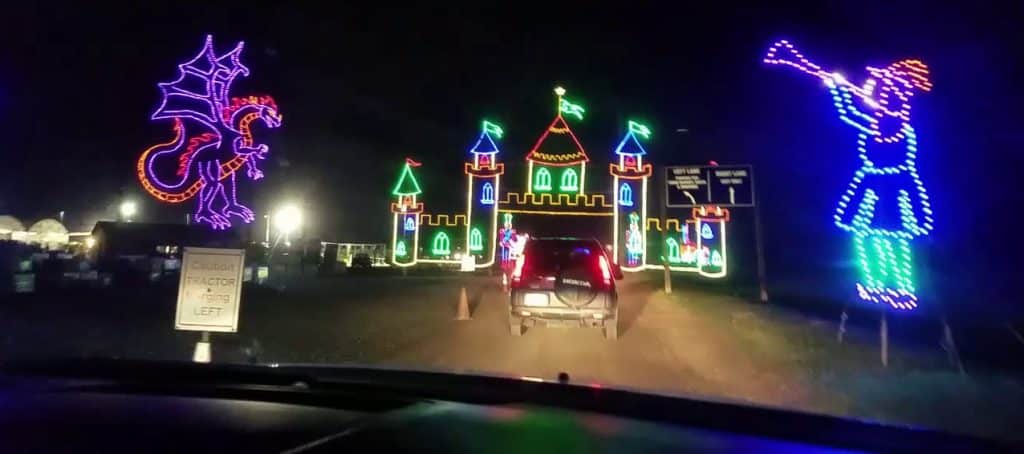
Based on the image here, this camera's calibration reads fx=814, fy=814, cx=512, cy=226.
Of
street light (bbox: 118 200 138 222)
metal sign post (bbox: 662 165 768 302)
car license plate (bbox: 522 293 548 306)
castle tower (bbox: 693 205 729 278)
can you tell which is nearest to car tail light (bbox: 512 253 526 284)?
car license plate (bbox: 522 293 548 306)

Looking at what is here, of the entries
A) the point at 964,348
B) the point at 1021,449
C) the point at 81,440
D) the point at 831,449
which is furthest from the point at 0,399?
the point at 964,348

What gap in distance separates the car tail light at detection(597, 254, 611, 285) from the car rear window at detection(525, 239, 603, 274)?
90 mm

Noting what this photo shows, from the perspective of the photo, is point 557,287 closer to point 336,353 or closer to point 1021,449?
point 336,353

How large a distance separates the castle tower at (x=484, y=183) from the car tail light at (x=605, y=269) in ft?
102

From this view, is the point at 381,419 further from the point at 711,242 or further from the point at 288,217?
the point at 711,242

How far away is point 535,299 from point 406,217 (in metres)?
32.4

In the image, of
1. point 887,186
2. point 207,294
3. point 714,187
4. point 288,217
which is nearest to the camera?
point 207,294

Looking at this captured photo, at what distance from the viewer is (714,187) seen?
83.1 feet

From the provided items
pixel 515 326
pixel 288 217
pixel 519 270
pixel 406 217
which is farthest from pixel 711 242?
pixel 519 270

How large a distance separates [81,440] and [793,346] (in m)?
12.8

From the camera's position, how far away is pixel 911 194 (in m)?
13.0

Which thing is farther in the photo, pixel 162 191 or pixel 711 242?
pixel 711 242

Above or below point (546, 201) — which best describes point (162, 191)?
below

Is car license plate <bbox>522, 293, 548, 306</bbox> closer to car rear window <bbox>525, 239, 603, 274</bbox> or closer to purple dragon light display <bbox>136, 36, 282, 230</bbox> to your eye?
car rear window <bbox>525, 239, 603, 274</bbox>
